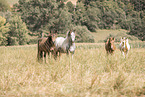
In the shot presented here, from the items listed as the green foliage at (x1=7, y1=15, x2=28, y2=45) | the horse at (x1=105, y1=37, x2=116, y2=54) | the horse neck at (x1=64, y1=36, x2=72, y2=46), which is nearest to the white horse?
the horse neck at (x1=64, y1=36, x2=72, y2=46)

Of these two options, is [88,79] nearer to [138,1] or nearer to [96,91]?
[96,91]

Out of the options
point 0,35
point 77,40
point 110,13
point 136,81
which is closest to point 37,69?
point 136,81

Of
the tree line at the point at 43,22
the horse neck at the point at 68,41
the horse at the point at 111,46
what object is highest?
the tree line at the point at 43,22

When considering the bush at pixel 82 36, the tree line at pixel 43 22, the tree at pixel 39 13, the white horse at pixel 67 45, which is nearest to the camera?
the white horse at pixel 67 45

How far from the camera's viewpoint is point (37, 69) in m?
7.25

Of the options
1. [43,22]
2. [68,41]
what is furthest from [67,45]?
[43,22]

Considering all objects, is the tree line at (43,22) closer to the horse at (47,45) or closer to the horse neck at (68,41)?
the horse neck at (68,41)

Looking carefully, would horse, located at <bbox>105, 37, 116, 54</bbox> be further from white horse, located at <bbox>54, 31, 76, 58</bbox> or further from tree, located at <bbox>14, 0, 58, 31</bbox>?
tree, located at <bbox>14, 0, 58, 31</bbox>

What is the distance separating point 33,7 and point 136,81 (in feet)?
143

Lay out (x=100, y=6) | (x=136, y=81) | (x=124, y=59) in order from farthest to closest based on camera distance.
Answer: (x=100, y=6)
(x=124, y=59)
(x=136, y=81)

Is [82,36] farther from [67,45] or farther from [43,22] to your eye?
[67,45]

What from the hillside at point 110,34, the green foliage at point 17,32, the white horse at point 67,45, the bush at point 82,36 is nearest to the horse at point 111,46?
the white horse at point 67,45

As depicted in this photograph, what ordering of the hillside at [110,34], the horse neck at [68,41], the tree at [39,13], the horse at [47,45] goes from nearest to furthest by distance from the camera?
the horse at [47,45] → the horse neck at [68,41] → the hillside at [110,34] → the tree at [39,13]

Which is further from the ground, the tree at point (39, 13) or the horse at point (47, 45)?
the tree at point (39, 13)
